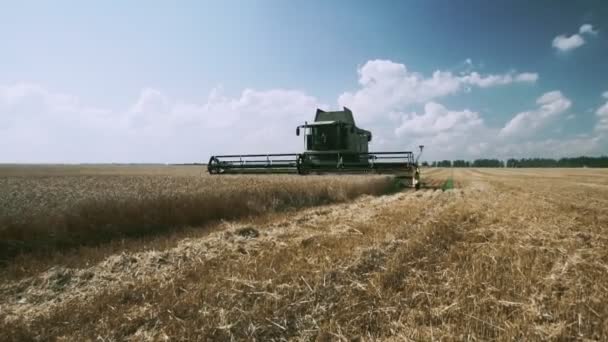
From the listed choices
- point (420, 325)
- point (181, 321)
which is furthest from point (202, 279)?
point (420, 325)

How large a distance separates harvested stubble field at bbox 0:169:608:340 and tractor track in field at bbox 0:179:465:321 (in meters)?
0.02

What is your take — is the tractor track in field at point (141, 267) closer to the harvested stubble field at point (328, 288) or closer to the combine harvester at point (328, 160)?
the harvested stubble field at point (328, 288)

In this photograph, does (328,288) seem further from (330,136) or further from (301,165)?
(330,136)

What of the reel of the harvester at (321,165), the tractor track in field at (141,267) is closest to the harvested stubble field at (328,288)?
the tractor track in field at (141,267)

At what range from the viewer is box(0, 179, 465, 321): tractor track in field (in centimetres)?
320

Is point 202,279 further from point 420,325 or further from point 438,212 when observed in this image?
point 438,212

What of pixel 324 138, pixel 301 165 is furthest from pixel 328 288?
pixel 324 138

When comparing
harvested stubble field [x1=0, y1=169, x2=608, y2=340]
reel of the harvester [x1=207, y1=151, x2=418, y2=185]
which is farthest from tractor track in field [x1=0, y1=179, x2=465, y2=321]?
reel of the harvester [x1=207, y1=151, x2=418, y2=185]

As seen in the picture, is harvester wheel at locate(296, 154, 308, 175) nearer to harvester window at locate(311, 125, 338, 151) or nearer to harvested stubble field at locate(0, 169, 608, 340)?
harvester window at locate(311, 125, 338, 151)

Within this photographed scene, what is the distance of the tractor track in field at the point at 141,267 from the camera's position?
3197 mm

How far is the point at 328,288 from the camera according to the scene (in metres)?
3.04

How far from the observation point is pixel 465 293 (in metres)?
2.90

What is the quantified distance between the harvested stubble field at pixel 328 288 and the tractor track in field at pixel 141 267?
2 cm

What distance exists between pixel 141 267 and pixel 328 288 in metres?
2.69
